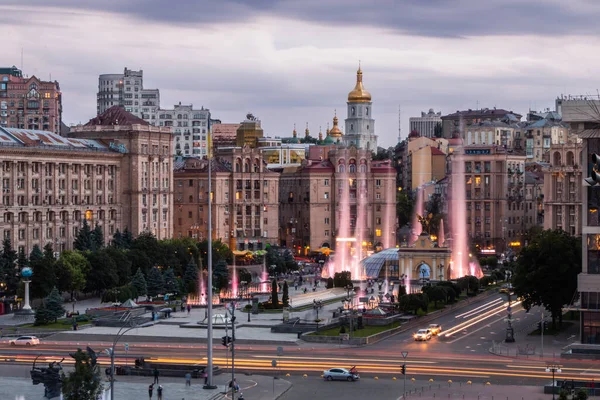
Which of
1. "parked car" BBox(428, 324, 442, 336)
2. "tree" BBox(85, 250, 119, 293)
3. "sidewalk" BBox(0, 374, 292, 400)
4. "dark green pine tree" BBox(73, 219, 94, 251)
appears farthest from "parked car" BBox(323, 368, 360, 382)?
"dark green pine tree" BBox(73, 219, 94, 251)

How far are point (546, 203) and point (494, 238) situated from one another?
50660 millimetres

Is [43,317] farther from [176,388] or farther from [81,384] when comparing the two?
[81,384]

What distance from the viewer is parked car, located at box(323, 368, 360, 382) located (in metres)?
71.6

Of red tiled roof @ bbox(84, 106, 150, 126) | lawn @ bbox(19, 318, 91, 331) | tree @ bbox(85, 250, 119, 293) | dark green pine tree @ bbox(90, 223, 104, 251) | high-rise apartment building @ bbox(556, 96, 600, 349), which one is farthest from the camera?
red tiled roof @ bbox(84, 106, 150, 126)

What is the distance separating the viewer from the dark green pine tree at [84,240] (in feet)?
436

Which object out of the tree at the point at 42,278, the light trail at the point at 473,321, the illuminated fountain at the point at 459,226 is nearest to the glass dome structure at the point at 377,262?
the illuminated fountain at the point at 459,226

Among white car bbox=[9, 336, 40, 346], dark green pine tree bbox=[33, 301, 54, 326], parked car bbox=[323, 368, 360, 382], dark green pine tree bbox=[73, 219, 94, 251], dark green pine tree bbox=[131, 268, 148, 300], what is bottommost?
parked car bbox=[323, 368, 360, 382]

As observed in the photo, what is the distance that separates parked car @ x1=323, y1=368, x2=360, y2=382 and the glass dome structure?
2727 inches

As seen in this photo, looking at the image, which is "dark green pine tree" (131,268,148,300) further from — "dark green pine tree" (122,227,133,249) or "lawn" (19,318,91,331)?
"dark green pine tree" (122,227,133,249)

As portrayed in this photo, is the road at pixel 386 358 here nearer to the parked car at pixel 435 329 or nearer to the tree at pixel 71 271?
the parked car at pixel 435 329

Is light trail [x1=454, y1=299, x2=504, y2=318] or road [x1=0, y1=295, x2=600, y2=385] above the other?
light trail [x1=454, y1=299, x2=504, y2=318]

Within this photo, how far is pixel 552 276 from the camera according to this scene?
91.8 meters

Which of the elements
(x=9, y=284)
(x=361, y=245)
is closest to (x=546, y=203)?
(x=361, y=245)

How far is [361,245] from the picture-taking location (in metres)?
182
